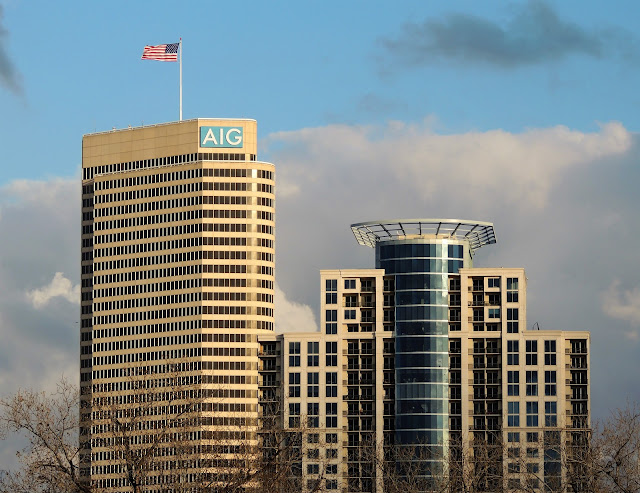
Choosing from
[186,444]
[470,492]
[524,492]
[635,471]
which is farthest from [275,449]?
[470,492]

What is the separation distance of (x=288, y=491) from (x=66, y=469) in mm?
84356

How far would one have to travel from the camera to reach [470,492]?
166500mm

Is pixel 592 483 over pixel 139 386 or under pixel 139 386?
under

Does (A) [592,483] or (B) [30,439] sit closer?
(B) [30,439]

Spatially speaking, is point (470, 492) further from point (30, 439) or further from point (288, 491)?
point (30, 439)

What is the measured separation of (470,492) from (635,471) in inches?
1490

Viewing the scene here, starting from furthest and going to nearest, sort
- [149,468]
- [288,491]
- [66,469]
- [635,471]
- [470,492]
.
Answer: [288,491]
[470,492]
[635,471]
[149,468]
[66,469]

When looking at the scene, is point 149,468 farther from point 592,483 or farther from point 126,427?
point 592,483

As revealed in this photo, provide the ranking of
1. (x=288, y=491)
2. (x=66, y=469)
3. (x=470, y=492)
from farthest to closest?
(x=288, y=491) < (x=470, y=492) < (x=66, y=469)

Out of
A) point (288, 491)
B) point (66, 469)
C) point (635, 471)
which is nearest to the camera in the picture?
point (66, 469)

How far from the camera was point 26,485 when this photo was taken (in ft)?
322

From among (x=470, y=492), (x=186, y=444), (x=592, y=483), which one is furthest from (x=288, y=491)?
(x=186, y=444)

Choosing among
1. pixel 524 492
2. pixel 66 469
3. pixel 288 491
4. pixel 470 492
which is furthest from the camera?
pixel 288 491

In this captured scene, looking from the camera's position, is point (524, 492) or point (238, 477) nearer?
point (238, 477)
